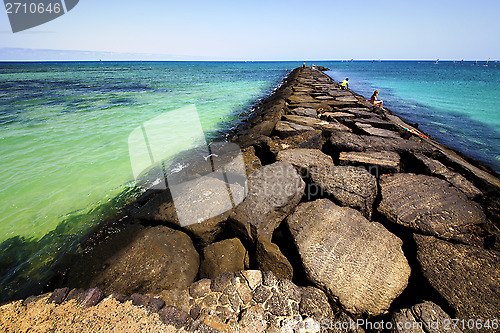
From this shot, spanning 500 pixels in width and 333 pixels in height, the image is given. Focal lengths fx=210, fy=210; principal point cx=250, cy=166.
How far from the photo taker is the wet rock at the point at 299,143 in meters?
3.02

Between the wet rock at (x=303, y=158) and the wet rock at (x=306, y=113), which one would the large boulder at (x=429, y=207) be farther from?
the wet rock at (x=306, y=113)

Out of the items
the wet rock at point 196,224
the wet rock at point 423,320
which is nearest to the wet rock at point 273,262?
the wet rock at point 196,224

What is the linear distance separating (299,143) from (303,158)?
41 centimetres

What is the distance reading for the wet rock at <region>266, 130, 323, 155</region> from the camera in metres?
3.02

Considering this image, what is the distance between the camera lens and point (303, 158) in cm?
269

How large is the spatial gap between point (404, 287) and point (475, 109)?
13.4m

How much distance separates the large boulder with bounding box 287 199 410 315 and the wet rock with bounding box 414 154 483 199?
47.6 inches

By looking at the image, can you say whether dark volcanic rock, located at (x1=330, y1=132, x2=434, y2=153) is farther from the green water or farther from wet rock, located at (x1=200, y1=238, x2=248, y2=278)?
the green water

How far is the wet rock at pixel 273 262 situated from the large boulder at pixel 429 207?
107 centimetres

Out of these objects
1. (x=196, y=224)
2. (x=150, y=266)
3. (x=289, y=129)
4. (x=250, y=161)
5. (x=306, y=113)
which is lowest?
(x=150, y=266)

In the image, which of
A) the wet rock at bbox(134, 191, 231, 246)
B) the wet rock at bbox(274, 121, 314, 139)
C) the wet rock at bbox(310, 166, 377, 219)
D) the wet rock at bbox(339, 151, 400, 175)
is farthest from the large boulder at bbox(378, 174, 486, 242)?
the wet rock at bbox(274, 121, 314, 139)

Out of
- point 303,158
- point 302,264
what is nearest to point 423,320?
point 302,264

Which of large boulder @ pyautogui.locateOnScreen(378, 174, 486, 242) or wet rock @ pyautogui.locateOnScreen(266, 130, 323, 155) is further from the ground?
wet rock @ pyautogui.locateOnScreen(266, 130, 323, 155)

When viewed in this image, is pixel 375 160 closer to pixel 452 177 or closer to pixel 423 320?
pixel 452 177
